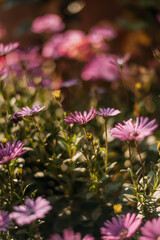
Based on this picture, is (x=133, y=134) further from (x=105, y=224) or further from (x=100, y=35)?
(x=100, y=35)

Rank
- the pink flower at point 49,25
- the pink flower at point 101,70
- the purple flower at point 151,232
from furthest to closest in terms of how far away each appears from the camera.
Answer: the pink flower at point 49,25
the pink flower at point 101,70
the purple flower at point 151,232

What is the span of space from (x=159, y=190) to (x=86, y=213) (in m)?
0.17

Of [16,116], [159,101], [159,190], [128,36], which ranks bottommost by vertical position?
[128,36]

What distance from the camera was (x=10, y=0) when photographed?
59.7 inches

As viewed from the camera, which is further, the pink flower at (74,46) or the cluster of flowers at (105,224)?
the pink flower at (74,46)

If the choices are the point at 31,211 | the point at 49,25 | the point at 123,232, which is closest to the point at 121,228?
the point at 123,232

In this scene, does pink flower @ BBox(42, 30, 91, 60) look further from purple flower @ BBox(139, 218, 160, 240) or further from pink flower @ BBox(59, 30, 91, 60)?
purple flower @ BBox(139, 218, 160, 240)

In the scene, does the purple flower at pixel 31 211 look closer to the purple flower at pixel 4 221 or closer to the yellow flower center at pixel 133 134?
the purple flower at pixel 4 221

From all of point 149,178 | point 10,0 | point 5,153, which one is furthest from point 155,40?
point 5,153

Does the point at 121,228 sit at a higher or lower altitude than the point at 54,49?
higher

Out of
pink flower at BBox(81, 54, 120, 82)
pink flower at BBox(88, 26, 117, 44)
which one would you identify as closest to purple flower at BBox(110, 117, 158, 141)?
pink flower at BBox(81, 54, 120, 82)

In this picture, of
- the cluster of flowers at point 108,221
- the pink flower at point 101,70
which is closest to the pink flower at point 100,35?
the pink flower at point 101,70

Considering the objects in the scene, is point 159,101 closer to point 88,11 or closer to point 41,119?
point 41,119

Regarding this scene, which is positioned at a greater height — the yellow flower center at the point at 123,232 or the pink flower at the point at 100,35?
the yellow flower center at the point at 123,232
